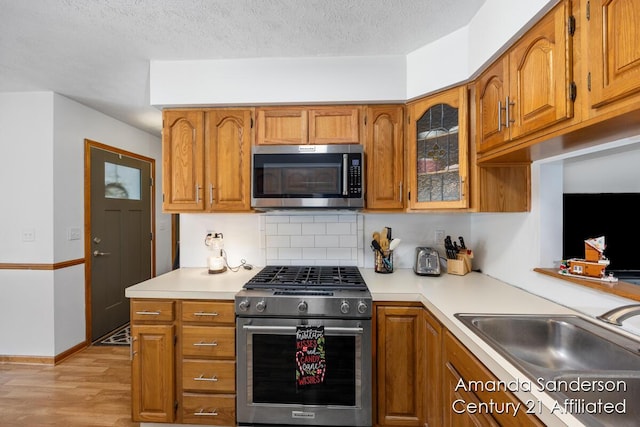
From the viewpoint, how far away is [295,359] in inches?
65.8

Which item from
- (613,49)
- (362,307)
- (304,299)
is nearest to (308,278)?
(304,299)

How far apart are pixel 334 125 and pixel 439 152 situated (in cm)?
73

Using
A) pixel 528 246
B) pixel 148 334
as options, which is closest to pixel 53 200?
pixel 148 334

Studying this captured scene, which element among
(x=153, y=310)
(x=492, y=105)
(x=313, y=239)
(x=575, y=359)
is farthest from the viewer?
(x=313, y=239)

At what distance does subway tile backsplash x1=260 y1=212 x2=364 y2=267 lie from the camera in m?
2.37

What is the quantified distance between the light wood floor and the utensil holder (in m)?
1.91

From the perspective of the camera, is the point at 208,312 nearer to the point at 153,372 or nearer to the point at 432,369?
the point at 153,372

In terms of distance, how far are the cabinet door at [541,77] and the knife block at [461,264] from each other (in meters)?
1.01

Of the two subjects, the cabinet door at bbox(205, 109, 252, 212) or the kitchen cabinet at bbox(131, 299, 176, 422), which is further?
the cabinet door at bbox(205, 109, 252, 212)

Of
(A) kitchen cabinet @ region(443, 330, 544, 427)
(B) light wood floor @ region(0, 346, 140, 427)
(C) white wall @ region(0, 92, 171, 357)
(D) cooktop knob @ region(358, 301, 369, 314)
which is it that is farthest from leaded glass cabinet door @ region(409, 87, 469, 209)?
(C) white wall @ region(0, 92, 171, 357)

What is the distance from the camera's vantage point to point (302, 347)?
1.65m

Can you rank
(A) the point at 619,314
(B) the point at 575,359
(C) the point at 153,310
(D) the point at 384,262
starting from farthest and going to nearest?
(D) the point at 384,262, (C) the point at 153,310, (B) the point at 575,359, (A) the point at 619,314

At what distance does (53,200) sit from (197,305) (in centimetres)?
195

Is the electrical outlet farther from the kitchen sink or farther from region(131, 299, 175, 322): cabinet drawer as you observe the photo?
the kitchen sink
